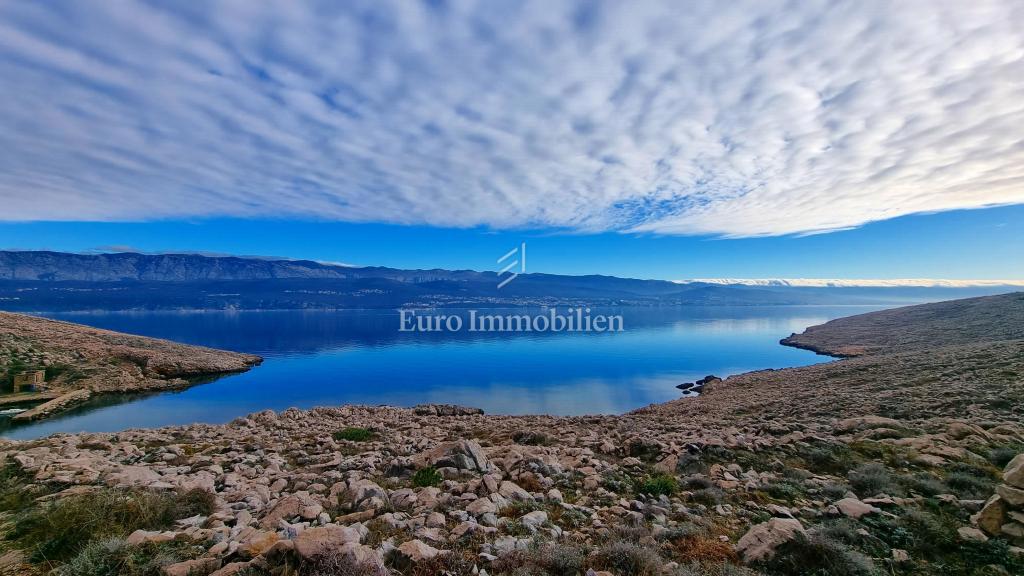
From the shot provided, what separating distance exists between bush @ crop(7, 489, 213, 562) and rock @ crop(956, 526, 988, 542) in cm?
1097

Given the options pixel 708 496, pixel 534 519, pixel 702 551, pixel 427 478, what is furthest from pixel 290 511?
pixel 708 496

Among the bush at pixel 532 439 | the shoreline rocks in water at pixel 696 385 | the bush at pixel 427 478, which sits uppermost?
the bush at pixel 427 478

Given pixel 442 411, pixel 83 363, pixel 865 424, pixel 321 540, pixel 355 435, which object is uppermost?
pixel 321 540

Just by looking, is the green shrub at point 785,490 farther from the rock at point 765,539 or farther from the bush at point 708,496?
the rock at point 765,539

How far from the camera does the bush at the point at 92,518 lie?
5.12 m

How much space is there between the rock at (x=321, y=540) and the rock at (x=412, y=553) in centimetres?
57

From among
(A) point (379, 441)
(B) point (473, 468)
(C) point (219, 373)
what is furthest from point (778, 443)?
(C) point (219, 373)

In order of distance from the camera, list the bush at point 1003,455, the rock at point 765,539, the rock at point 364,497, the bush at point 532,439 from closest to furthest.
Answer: the rock at point 765,539 < the rock at point 364,497 < the bush at point 1003,455 < the bush at point 532,439

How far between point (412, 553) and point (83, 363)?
50.4m

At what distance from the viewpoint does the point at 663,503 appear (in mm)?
7191

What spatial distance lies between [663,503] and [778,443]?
5199mm

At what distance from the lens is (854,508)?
6.32m

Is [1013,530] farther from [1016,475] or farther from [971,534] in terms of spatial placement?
[1016,475]

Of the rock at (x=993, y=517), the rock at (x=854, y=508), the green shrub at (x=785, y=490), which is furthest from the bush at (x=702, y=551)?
the rock at (x=993, y=517)
